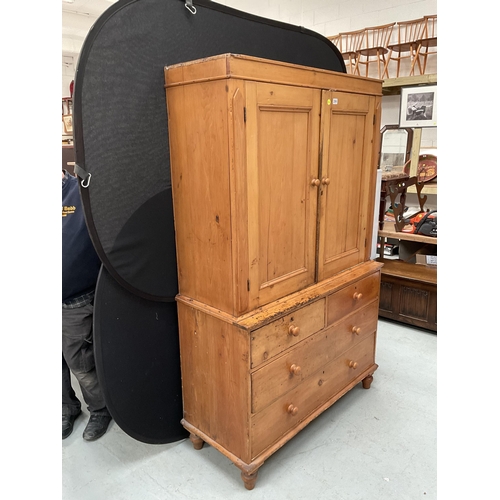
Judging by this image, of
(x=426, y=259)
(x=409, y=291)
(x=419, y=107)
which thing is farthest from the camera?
(x=419, y=107)

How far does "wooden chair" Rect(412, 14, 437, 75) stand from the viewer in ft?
15.1

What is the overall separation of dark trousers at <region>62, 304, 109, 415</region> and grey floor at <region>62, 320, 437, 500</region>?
184mm

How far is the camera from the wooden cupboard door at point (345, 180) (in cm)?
195

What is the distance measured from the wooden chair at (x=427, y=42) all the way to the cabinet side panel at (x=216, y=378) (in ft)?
14.1

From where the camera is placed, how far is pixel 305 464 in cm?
197

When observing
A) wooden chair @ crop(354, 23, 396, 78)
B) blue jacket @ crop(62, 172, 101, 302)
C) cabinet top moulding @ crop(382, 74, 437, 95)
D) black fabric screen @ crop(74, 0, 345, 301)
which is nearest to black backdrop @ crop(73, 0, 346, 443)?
black fabric screen @ crop(74, 0, 345, 301)

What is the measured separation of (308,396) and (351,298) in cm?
55

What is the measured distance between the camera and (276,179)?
5.67 ft

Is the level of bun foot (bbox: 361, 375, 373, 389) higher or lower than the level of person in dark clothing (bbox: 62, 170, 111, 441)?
lower

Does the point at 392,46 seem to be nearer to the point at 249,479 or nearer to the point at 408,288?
the point at 408,288

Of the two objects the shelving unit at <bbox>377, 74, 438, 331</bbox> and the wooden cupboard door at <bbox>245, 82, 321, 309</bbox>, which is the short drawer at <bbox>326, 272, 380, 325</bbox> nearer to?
the wooden cupboard door at <bbox>245, 82, 321, 309</bbox>

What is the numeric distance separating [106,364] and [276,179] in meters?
1.06

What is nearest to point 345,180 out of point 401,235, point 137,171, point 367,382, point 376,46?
point 137,171

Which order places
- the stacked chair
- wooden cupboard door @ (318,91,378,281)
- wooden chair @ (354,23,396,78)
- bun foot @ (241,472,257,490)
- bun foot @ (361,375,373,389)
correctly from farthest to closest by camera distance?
wooden chair @ (354,23,396,78) → the stacked chair → bun foot @ (361,375,373,389) → wooden cupboard door @ (318,91,378,281) → bun foot @ (241,472,257,490)
